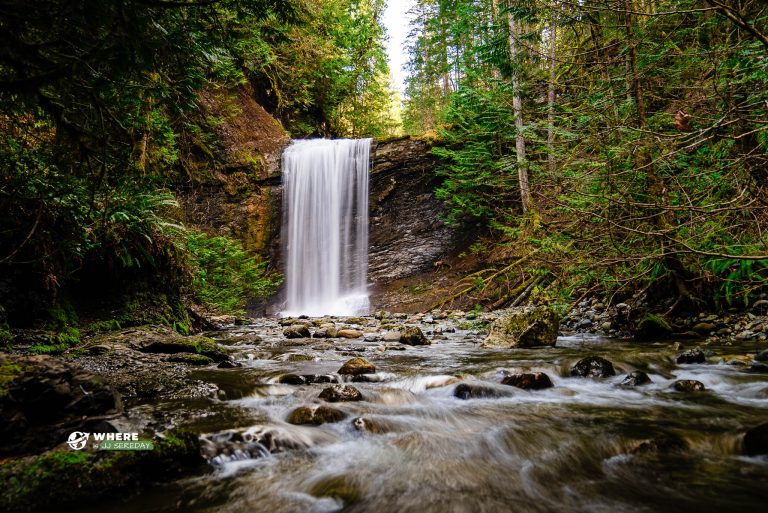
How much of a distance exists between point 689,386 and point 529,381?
1.50 metres

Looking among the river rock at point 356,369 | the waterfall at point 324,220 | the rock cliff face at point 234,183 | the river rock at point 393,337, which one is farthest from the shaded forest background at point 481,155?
the rock cliff face at point 234,183

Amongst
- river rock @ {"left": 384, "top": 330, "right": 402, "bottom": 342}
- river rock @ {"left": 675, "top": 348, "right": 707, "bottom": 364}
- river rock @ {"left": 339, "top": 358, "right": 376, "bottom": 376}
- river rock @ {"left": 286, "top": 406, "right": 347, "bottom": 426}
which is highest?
river rock @ {"left": 675, "top": 348, "right": 707, "bottom": 364}

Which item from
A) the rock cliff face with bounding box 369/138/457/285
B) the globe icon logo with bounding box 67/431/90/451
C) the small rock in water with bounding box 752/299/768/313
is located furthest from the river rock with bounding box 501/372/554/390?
the rock cliff face with bounding box 369/138/457/285

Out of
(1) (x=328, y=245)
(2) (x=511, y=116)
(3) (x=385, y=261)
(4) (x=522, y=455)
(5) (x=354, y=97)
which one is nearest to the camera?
(4) (x=522, y=455)

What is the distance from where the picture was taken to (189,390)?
3643 millimetres

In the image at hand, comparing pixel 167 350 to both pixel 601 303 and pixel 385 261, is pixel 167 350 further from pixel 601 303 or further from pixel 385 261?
pixel 385 261

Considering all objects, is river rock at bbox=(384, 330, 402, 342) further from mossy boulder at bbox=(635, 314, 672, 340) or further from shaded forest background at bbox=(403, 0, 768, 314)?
mossy boulder at bbox=(635, 314, 672, 340)

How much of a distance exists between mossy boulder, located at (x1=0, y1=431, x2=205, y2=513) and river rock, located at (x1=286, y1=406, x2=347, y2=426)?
1.02m

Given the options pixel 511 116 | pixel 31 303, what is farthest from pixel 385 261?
pixel 31 303

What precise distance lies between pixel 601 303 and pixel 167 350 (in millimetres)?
8082

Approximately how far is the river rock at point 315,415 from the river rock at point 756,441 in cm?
268

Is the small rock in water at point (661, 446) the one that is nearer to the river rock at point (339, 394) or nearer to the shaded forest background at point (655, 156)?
the shaded forest background at point (655, 156)

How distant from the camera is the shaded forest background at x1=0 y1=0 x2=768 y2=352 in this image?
306cm

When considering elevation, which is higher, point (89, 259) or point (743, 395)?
point (89, 259)
